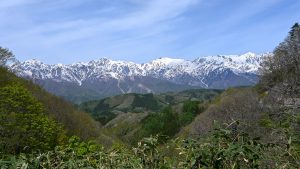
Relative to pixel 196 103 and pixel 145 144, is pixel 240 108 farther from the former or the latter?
pixel 196 103

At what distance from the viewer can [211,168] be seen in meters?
3.02

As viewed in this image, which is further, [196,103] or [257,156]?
[196,103]

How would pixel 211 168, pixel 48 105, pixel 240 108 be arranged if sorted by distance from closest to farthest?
pixel 211 168
pixel 240 108
pixel 48 105

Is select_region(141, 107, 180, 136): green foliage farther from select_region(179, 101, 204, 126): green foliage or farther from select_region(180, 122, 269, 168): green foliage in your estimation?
select_region(180, 122, 269, 168): green foliage

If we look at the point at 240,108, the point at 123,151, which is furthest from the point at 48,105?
the point at 123,151

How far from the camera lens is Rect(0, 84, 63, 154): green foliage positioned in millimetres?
43781

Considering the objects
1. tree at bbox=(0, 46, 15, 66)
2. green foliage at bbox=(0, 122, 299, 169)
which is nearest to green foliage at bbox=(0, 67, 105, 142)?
tree at bbox=(0, 46, 15, 66)

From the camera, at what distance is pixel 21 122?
4581 cm

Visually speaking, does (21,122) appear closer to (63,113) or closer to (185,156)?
(63,113)

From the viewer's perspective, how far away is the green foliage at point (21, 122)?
43.8 m

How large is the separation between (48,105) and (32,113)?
35734 mm

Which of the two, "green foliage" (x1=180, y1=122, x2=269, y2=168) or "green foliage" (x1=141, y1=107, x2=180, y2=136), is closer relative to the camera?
"green foliage" (x1=180, y1=122, x2=269, y2=168)

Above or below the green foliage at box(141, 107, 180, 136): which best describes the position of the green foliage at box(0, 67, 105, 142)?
above

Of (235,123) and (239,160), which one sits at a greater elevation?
(235,123)
